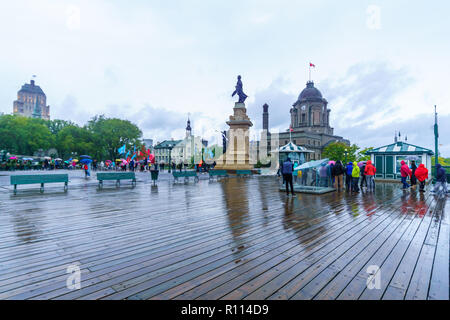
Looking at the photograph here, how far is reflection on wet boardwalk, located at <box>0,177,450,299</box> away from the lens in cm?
319

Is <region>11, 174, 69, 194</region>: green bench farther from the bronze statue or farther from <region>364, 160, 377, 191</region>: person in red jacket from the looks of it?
the bronze statue

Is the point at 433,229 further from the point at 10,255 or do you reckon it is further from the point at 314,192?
the point at 10,255

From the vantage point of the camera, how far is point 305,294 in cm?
308

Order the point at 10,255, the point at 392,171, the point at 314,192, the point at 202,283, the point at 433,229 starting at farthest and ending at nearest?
the point at 392,171 < the point at 314,192 < the point at 433,229 < the point at 10,255 < the point at 202,283

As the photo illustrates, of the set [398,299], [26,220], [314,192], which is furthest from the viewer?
[314,192]

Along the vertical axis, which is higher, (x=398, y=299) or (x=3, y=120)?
(x=3, y=120)

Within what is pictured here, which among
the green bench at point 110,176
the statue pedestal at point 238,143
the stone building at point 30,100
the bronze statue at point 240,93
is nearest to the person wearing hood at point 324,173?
the green bench at point 110,176

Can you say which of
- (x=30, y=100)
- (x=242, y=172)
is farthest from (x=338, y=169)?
(x=30, y=100)

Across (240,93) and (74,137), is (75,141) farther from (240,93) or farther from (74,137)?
(240,93)

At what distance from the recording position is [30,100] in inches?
6280

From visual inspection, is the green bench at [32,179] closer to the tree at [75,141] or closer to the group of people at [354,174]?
the group of people at [354,174]

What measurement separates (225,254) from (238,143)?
87.7 ft

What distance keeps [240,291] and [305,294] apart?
2.69 feet
